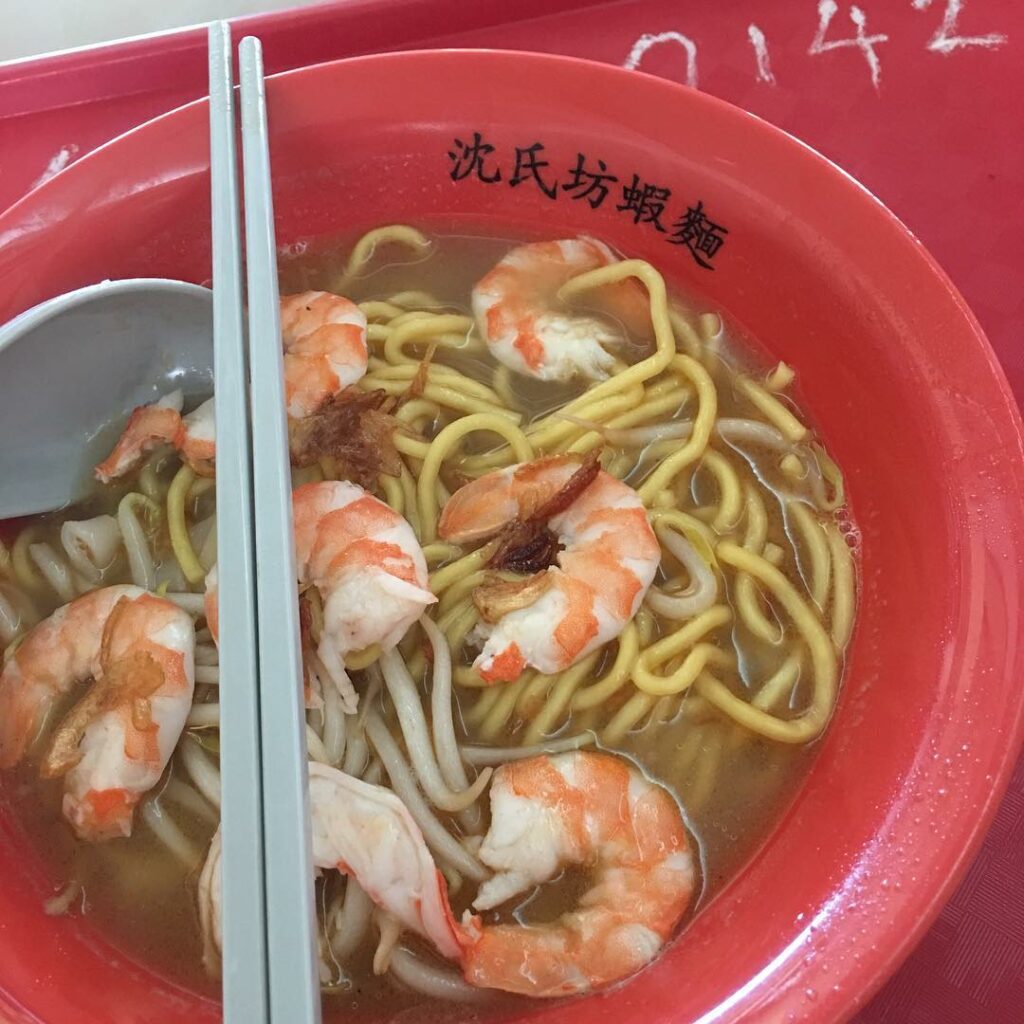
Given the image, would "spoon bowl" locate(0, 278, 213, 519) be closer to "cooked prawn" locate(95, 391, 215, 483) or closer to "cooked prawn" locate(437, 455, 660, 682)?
"cooked prawn" locate(95, 391, 215, 483)

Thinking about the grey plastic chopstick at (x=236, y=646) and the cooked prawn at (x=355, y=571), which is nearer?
the grey plastic chopstick at (x=236, y=646)

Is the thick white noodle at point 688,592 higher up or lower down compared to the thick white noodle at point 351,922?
higher up

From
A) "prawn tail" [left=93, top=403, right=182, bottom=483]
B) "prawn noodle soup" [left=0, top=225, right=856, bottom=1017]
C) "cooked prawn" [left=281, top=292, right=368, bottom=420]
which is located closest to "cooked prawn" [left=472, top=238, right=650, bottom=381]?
"prawn noodle soup" [left=0, top=225, right=856, bottom=1017]

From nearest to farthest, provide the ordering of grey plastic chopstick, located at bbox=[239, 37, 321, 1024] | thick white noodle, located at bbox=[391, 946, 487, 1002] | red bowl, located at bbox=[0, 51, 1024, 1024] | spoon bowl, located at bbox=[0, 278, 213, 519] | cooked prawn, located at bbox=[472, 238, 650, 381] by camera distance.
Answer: grey plastic chopstick, located at bbox=[239, 37, 321, 1024] → red bowl, located at bbox=[0, 51, 1024, 1024] → thick white noodle, located at bbox=[391, 946, 487, 1002] → spoon bowl, located at bbox=[0, 278, 213, 519] → cooked prawn, located at bbox=[472, 238, 650, 381]

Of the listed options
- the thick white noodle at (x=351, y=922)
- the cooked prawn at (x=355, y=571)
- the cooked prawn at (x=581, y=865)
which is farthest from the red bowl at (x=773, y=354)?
the cooked prawn at (x=355, y=571)

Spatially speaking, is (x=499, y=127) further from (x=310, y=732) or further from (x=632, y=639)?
(x=310, y=732)

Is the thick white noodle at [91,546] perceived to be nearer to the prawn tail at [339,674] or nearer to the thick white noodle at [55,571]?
the thick white noodle at [55,571]

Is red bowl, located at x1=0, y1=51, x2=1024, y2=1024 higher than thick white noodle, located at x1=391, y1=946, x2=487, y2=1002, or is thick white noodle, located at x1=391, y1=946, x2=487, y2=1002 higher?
red bowl, located at x1=0, y1=51, x2=1024, y2=1024
